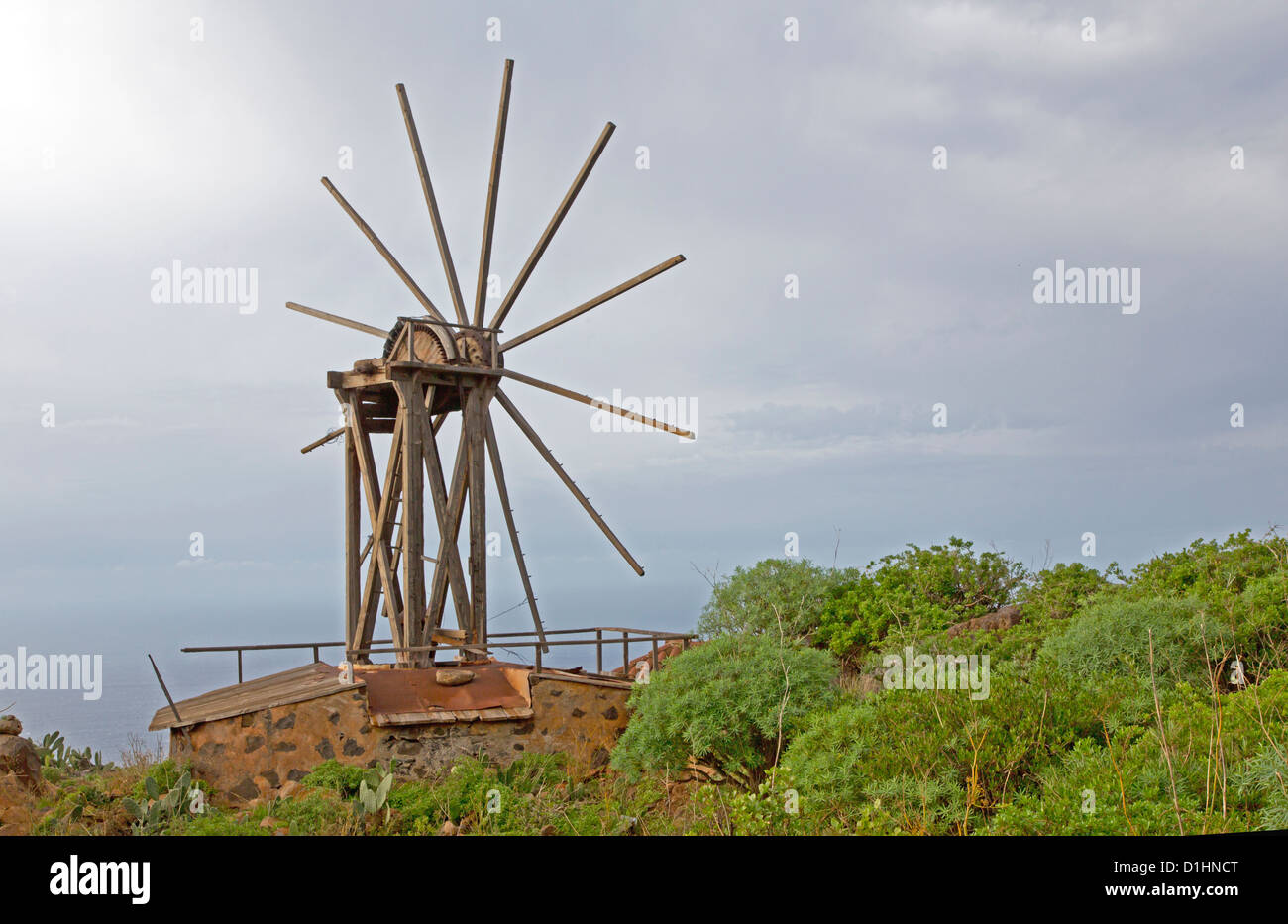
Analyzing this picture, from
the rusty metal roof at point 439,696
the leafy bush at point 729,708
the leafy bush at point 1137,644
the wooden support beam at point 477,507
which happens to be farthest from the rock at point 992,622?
the wooden support beam at point 477,507

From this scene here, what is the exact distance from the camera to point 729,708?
29.6 ft

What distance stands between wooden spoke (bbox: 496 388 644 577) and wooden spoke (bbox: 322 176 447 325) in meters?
1.47

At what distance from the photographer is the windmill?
1316cm

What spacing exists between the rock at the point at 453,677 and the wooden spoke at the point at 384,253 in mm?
4792

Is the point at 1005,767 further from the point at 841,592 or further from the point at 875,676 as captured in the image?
the point at 841,592

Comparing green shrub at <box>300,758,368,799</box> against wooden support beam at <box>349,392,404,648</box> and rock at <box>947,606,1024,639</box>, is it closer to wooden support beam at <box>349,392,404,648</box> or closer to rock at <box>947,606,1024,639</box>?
wooden support beam at <box>349,392,404,648</box>

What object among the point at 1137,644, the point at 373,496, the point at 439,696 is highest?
the point at 373,496

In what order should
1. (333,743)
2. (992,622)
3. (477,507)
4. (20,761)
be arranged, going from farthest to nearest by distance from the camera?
(992,622), (477,507), (333,743), (20,761)

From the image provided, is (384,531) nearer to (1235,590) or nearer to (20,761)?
(20,761)

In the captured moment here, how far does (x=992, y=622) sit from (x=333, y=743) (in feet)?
28.0

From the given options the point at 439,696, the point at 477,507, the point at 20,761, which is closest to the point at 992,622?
the point at 477,507

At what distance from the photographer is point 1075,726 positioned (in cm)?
736

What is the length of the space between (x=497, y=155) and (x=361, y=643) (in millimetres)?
7264
